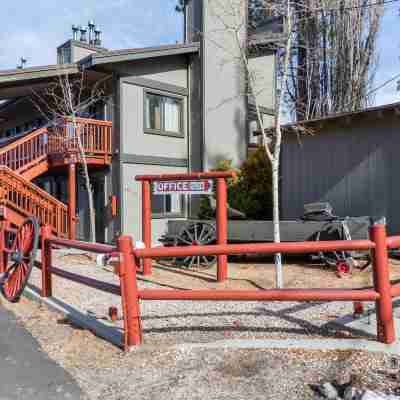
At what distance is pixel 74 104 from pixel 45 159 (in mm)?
2312

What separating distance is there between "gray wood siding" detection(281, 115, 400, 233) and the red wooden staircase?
596 centimetres

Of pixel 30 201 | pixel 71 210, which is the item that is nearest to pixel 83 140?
pixel 71 210

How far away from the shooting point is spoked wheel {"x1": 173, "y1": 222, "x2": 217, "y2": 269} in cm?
1004

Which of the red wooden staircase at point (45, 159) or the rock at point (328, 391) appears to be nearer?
the rock at point (328, 391)

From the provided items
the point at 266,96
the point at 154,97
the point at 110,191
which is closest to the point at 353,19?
the point at 266,96

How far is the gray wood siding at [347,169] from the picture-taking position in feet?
35.2

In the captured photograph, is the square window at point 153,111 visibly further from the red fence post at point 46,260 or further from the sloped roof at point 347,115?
the red fence post at point 46,260

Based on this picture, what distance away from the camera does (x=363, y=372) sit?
3609 millimetres

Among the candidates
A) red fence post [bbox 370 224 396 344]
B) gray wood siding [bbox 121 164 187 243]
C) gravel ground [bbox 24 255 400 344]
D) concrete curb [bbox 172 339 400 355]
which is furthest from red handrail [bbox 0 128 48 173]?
red fence post [bbox 370 224 396 344]

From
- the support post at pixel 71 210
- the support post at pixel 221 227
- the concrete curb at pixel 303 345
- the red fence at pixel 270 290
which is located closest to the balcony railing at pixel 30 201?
the support post at pixel 71 210

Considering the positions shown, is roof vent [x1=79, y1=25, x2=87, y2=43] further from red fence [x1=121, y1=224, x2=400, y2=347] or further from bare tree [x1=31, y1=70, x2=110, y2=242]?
red fence [x1=121, y1=224, x2=400, y2=347]

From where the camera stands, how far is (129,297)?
437 cm

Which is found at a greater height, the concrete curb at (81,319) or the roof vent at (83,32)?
the roof vent at (83,32)

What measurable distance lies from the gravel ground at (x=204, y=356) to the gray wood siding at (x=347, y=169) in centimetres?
569
